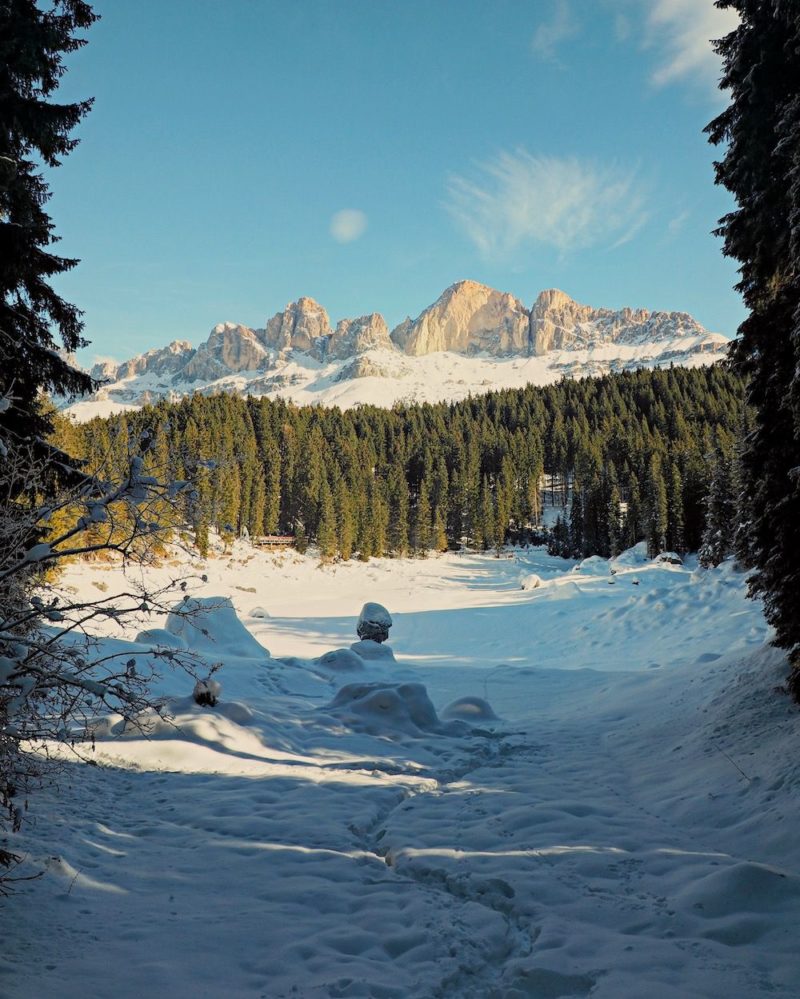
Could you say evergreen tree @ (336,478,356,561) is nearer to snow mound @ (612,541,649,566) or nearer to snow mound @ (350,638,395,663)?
snow mound @ (612,541,649,566)

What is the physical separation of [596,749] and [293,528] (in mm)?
68101

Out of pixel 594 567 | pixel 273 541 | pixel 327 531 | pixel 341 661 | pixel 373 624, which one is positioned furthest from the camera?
pixel 273 541

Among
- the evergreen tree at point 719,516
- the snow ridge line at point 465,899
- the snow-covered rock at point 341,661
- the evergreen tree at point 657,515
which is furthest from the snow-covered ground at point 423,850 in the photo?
the evergreen tree at point 657,515

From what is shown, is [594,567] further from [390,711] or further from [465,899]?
[465,899]

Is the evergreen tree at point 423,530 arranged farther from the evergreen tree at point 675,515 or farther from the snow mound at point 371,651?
the snow mound at point 371,651

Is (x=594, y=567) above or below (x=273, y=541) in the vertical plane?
below

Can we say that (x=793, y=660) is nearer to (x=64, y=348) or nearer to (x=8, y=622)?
(x=8, y=622)

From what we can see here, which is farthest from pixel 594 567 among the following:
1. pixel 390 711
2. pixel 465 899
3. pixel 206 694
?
pixel 465 899

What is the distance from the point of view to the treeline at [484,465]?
61.3m

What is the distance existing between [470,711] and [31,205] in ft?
39.5

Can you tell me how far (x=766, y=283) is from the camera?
8.72m

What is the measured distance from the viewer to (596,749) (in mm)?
10359

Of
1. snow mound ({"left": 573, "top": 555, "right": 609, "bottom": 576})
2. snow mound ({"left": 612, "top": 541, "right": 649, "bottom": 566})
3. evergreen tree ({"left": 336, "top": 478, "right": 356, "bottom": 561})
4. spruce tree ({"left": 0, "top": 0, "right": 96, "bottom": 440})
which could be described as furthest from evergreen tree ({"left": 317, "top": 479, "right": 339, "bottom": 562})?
spruce tree ({"left": 0, "top": 0, "right": 96, "bottom": 440})

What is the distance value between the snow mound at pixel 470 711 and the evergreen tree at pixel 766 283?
635 centimetres
